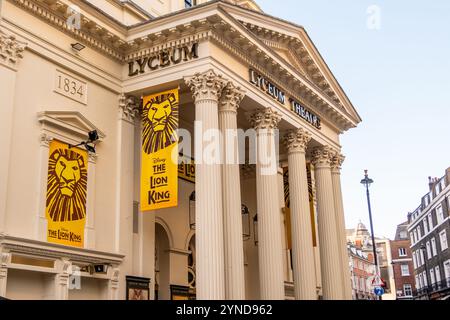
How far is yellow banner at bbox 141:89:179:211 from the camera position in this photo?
16.0 metres

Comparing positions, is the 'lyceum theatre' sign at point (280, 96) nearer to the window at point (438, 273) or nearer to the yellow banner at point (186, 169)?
the yellow banner at point (186, 169)

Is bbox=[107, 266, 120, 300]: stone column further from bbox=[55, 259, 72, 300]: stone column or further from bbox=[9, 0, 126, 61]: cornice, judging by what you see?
bbox=[9, 0, 126, 61]: cornice

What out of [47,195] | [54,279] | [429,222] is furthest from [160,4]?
[429,222]

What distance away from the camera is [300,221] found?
815 inches

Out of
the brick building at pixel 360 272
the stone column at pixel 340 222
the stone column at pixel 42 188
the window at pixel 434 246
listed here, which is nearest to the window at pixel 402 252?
the brick building at pixel 360 272

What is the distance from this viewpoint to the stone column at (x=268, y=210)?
59.3 feet

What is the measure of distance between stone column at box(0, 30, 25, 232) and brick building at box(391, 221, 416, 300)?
2848 inches

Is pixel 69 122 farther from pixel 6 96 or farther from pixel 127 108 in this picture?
pixel 127 108

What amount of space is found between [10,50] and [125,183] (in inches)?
195

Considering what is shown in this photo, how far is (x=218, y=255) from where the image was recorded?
1523 cm

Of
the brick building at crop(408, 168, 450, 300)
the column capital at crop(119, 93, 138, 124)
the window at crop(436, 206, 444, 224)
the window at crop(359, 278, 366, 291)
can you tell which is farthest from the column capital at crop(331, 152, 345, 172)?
the window at crop(359, 278, 366, 291)

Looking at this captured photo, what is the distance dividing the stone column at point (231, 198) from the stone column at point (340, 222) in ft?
27.6

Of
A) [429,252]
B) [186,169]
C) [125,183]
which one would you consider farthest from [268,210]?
[429,252]
